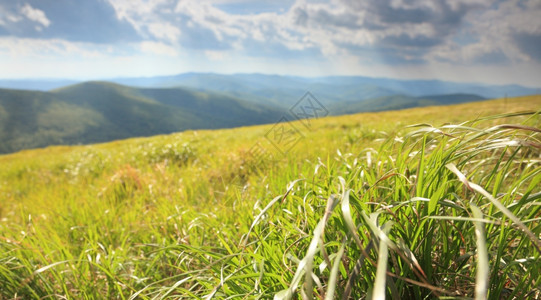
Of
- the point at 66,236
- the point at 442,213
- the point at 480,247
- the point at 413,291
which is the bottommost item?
the point at 66,236

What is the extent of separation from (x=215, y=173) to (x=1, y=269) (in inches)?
147

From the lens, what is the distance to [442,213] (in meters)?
2.01

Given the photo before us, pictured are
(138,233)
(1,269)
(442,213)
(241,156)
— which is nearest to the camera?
(442,213)

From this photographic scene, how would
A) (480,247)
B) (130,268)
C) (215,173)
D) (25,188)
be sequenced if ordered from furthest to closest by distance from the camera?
(25,188) < (215,173) < (130,268) < (480,247)

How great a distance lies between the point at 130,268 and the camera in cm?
319

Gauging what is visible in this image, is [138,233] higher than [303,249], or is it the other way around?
[303,249]

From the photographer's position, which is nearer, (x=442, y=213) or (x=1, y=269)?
(x=442, y=213)

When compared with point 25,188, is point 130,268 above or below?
above

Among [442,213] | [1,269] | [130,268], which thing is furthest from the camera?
[130,268]

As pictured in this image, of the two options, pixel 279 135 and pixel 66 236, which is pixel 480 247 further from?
pixel 279 135

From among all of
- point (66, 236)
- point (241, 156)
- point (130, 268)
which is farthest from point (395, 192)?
point (241, 156)

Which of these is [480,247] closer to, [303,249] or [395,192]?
[395,192]

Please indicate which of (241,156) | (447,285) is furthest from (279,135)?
(447,285)

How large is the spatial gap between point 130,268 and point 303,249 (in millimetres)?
2063
